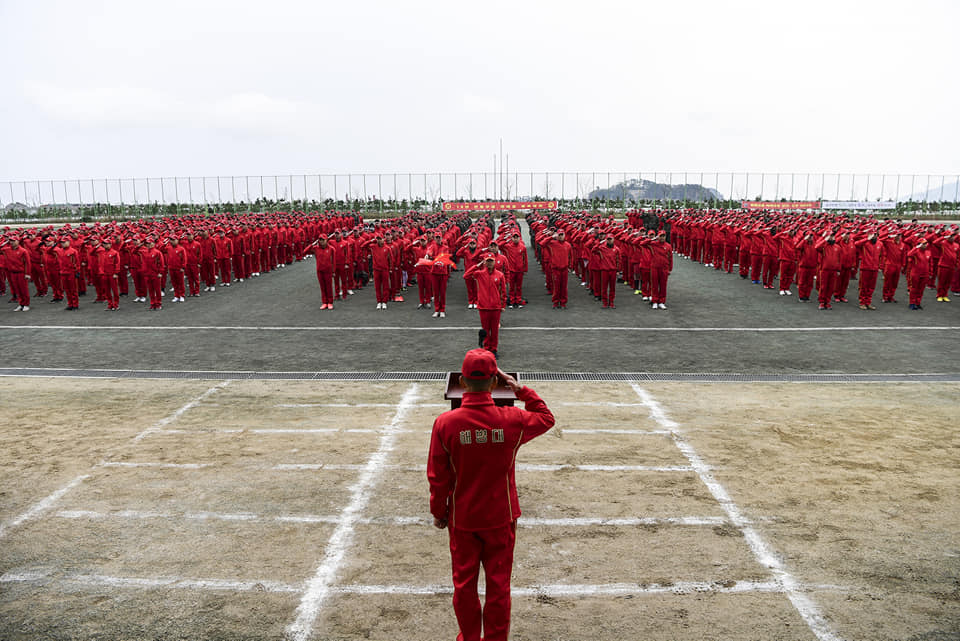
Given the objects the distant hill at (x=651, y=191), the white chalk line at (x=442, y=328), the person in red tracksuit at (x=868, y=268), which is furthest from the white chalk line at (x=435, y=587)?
the distant hill at (x=651, y=191)

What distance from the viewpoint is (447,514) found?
3961 mm

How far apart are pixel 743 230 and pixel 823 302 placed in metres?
7.16

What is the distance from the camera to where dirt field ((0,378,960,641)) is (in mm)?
4402

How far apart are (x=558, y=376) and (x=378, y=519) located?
5.23m

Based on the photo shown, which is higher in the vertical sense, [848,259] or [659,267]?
[848,259]

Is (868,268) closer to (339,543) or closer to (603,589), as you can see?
(603,589)

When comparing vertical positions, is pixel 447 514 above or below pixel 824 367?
above

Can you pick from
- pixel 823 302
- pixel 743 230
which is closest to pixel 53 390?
pixel 823 302

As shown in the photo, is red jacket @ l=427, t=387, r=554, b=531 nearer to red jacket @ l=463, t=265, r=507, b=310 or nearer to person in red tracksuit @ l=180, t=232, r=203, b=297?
red jacket @ l=463, t=265, r=507, b=310

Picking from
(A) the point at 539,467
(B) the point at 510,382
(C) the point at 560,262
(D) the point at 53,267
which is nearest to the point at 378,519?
(A) the point at 539,467

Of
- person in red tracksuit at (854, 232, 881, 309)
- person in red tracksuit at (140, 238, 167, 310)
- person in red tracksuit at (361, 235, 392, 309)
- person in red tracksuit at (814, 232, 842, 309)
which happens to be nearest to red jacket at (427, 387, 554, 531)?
person in red tracksuit at (361, 235, 392, 309)

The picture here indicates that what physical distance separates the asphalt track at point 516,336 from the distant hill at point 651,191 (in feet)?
197

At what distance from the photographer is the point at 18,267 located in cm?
1678

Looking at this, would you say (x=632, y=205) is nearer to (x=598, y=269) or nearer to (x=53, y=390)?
(x=598, y=269)
